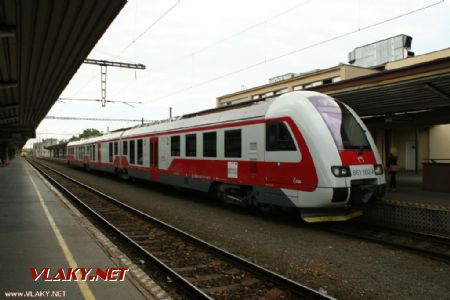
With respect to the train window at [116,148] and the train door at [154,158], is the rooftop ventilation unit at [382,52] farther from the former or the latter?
the train door at [154,158]

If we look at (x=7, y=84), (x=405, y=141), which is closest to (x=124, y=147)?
(x=7, y=84)

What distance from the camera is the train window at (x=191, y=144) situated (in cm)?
1299

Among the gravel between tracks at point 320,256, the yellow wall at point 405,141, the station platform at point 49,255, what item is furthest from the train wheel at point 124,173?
the yellow wall at point 405,141

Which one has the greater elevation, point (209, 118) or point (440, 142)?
point (209, 118)

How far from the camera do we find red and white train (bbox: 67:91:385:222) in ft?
27.6

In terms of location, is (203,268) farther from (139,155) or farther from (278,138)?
(139,155)

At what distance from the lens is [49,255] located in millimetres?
6512

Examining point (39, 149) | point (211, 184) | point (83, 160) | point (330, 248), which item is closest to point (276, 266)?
point (330, 248)

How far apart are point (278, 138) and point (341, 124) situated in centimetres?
141

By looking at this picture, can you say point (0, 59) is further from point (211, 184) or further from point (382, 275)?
point (382, 275)

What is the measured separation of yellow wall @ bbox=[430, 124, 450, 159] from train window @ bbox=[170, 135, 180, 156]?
20.3 metres

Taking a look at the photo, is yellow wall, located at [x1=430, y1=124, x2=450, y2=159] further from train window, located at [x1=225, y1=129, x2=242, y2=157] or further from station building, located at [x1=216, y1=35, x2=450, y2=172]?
train window, located at [x1=225, y1=129, x2=242, y2=157]

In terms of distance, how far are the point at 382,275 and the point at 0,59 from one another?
37.6ft

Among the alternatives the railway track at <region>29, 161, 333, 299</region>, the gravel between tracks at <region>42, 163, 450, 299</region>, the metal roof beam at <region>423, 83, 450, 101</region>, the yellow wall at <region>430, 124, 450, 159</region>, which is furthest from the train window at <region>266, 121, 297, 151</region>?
the yellow wall at <region>430, 124, 450, 159</region>
